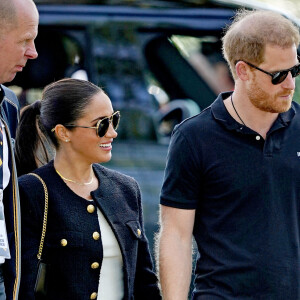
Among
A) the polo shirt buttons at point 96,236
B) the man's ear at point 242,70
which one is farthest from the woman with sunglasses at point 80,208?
the man's ear at point 242,70

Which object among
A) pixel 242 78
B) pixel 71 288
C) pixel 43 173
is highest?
pixel 242 78

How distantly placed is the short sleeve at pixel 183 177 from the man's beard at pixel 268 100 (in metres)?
0.32

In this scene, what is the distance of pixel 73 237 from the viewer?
159 inches

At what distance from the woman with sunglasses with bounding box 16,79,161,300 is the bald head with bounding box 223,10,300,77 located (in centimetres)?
60

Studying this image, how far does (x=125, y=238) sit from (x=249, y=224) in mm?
511

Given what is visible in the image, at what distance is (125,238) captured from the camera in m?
4.15

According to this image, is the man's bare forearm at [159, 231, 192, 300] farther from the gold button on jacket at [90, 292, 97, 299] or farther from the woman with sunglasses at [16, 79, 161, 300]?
the gold button on jacket at [90, 292, 97, 299]

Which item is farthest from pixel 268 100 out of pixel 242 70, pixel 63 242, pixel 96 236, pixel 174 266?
pixel 63 242

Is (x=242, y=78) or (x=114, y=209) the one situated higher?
(x=242, y=78)

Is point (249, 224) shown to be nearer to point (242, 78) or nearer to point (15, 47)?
point (242, 78)

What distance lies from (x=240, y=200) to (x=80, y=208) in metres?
0.65

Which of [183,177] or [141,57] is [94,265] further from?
[141,57]

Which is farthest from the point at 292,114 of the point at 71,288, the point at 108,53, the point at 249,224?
the point at 108,53

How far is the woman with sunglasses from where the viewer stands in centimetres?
400
